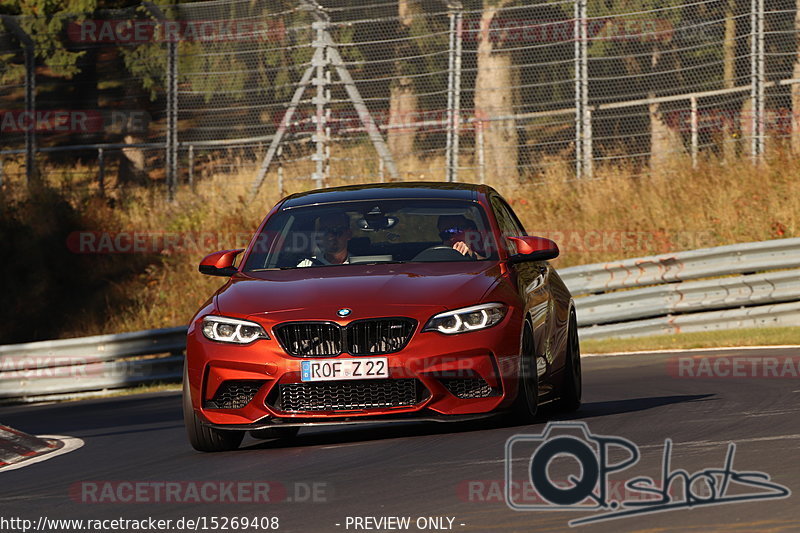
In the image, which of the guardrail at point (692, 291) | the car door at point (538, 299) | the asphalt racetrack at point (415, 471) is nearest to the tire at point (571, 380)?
the asphalt racetrack at point (415, 471)

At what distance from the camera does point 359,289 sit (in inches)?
365

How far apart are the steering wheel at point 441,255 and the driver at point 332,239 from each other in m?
0.49

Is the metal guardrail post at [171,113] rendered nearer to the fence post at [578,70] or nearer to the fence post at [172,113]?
the fence post at [172,113]

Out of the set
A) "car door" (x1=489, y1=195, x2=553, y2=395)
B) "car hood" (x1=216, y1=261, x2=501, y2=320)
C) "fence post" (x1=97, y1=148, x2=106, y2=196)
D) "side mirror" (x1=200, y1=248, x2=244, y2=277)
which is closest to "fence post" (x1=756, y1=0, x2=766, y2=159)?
"fence post" (x1=97, y1=148, x2=106, y2=196)

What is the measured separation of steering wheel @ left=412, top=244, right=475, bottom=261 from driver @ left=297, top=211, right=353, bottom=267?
49 cm

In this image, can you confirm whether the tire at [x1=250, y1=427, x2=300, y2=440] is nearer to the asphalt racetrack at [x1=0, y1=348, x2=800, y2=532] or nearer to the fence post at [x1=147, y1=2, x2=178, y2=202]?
the asphalt racetrack at [x1=0, y1=348, x2=800, y2=532]

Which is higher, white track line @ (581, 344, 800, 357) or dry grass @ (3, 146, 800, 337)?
dry grass @ (3, 146, 800, 337)

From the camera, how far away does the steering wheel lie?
10070 mm

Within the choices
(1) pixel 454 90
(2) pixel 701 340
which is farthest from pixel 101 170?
(2) pixel 701 340

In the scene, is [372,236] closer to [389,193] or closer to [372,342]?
[389,193]

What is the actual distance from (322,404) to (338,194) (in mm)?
2272

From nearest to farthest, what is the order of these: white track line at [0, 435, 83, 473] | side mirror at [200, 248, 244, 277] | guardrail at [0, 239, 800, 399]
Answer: white track line at [0, 435, 83, 473]
side mirror at [200, 248, 244, 277]
guardrail at [0, 239, 800, 399]

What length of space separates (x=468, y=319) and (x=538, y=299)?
1.04 m

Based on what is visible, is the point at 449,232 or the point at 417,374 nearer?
the point at 417,374
